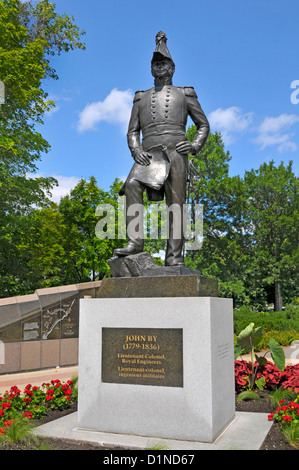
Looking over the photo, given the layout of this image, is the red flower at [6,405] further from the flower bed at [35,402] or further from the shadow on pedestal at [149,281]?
the shadow on pedestal at [149,281]

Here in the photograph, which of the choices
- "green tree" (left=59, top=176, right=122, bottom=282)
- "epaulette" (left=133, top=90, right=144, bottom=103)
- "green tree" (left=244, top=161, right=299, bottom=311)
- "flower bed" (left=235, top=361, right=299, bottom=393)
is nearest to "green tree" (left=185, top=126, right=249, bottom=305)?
"green tree" (left=244, top=161, right=299, bottom=311)

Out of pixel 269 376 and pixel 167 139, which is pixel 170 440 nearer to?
pixel 269 376

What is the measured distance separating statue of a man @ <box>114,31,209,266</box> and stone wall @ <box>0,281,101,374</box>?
688cm

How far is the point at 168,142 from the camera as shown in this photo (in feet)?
18.8

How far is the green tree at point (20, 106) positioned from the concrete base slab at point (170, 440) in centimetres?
948

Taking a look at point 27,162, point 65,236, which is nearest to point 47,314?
point 27,162

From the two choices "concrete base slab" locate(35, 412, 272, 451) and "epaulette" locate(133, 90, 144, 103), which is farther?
"epaulette" locate(133, 90, 144, 103)

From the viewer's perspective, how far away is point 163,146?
5.74 meters

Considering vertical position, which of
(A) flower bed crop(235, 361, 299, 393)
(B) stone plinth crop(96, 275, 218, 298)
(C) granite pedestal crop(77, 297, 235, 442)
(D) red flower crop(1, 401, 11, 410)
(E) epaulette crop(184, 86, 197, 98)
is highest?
(E) epaulette crop(184, 86, 197, 98)

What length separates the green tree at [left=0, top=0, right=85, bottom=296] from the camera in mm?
14648

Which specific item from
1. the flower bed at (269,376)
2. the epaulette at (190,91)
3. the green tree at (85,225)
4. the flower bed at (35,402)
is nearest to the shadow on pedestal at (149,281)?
the flower bed at (35,402)

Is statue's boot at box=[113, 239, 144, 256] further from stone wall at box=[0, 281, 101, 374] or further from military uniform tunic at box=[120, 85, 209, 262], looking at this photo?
stone wall at box=[0, 281, 101, 374]

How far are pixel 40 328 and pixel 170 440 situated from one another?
7.95 m
